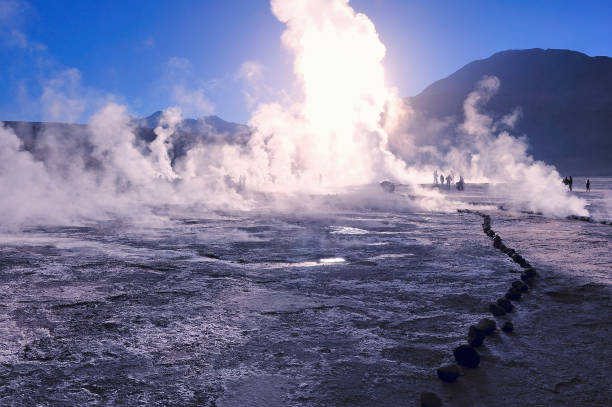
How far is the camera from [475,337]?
4.56 metres

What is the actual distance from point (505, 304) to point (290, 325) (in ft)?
8.78

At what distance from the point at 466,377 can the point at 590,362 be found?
1.23m

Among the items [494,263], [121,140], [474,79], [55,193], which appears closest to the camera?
[494,263]

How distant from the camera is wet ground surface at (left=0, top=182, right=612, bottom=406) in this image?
3727mm

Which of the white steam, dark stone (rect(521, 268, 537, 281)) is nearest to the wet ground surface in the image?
dark stone (rect(521, 268, 537, 281))

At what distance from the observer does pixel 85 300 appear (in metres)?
6.11

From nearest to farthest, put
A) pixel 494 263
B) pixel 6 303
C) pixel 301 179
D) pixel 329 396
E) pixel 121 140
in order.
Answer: pixel 329 396, pixel 6 303, pixel 494 263, pixel 121 140, pixel 301 179

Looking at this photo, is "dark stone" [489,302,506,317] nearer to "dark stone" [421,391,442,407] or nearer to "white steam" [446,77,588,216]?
"dark stone" [421,391,442,407]

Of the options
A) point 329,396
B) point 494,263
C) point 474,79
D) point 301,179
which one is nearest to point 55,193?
point 494,263

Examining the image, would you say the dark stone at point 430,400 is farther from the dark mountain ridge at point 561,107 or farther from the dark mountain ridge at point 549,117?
the dark mountain ridge at point 561,107

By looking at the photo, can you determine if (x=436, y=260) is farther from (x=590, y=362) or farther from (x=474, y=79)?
(x=474, y=79)

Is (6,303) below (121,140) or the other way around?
below

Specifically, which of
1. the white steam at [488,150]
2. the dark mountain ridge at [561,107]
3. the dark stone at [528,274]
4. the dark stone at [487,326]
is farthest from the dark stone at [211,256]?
the dark mountain ridge at [561,107]

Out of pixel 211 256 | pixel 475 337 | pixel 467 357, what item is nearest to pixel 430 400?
pixel 467 357
